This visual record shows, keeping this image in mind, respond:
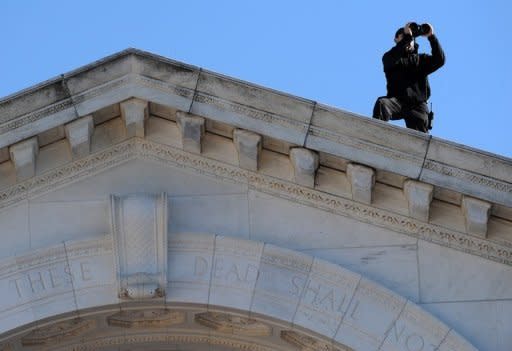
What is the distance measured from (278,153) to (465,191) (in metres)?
2.20

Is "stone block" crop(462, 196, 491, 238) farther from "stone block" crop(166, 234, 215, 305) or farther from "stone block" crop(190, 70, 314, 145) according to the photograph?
"stone block" crop(166, 234, 215, 305)

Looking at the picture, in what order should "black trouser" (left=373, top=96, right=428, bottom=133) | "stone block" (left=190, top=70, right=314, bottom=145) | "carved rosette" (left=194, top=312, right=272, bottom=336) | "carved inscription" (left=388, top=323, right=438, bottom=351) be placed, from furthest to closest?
"black trouser" (left=373, top=96, right=428, bottom=133) < "carved rosette" (left=194, top=312, right=272, bottom=336) < "stone block" (left=190, top=70, right=314, bottom=145) < "carved inscription" (left=388, top=323, right=438, bottom=351)

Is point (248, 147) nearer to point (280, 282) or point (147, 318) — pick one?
point (280, 282)

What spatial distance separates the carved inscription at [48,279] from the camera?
2325cm

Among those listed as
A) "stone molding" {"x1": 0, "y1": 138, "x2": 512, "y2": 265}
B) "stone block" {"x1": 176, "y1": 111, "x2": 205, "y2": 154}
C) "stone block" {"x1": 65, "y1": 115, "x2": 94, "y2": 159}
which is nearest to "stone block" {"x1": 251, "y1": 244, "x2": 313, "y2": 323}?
"stone molding" {"x1": 0, "y1": 138, "x2": 512, "y2": 265}

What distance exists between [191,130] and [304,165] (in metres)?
1.35

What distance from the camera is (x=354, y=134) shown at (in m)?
23.3

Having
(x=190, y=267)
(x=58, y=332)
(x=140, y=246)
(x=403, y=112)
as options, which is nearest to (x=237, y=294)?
(x=190, y=267)


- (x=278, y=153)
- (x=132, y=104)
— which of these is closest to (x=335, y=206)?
(x=278, y=153)

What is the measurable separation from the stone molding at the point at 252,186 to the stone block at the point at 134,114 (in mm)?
175

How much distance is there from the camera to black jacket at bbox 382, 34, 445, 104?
24.7 m

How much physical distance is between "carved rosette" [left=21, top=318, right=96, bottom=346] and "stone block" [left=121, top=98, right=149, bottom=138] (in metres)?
2.25

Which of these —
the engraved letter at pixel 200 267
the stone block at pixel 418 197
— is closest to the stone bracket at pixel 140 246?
the engraved letter at pixel 200 267

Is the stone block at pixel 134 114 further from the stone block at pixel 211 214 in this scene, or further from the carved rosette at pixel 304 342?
the carved rosette at pixel 304 342
